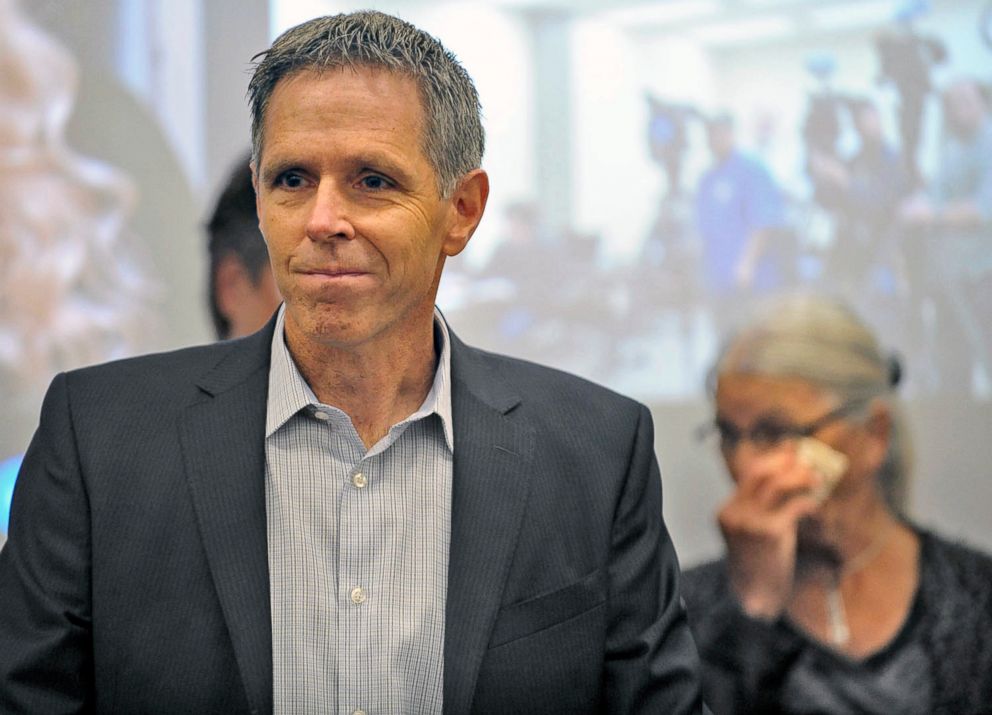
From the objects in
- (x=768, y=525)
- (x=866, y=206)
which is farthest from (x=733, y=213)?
(x=768, y=525)

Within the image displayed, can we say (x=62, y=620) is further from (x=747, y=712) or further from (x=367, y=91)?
(x=747, y=712)

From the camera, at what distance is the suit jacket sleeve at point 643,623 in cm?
149

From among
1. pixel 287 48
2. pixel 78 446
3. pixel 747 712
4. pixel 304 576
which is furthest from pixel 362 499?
pixel 747 712

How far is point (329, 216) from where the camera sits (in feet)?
4.55

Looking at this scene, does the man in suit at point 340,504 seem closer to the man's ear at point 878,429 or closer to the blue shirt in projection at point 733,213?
the man's ear at point 878,429

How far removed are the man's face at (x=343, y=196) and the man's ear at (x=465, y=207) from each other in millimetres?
120

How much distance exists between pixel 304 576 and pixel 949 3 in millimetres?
2412

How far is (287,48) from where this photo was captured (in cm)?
144

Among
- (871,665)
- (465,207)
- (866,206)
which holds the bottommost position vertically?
(871,665)

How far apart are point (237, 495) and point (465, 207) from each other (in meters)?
0.51

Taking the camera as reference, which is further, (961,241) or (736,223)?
(736,223)

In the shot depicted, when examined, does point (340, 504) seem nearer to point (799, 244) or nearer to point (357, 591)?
point (357, 591)

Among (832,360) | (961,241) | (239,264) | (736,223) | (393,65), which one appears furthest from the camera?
(736,223)

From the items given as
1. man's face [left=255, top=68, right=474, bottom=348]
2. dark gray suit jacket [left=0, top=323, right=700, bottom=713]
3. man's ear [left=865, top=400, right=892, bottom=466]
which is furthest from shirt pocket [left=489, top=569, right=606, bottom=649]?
man's ear [left=865, top=400, right=892, bottom=466]
